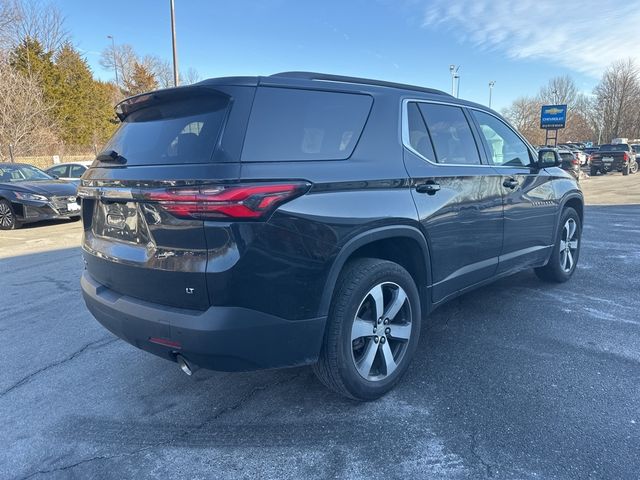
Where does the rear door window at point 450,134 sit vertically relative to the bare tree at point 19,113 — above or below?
below

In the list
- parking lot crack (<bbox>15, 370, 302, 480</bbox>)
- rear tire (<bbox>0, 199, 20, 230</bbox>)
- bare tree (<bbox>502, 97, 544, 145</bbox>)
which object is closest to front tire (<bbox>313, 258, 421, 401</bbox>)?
parking lot crack (<bbox>15, 370, 302, 480</bbox>)

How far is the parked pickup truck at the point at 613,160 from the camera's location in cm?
2744

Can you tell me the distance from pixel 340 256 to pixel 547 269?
3544 mm

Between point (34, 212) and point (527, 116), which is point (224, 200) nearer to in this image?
point (34, 212)

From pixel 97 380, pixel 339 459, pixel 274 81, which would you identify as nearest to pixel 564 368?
pixel 339 459

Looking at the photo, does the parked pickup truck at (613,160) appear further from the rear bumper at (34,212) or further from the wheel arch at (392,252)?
the wheel arch at (392,252)

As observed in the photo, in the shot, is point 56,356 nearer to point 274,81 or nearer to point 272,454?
point 272,454

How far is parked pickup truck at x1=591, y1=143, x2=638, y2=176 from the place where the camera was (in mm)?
27438

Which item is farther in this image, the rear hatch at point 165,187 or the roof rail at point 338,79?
the roof rail at point 338,79

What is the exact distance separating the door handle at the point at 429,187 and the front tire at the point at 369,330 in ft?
1.82

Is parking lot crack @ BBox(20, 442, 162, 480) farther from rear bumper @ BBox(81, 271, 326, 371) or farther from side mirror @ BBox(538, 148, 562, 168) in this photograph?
side mirror @ BBox(538, 148, 562, 168)

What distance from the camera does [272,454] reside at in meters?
2.34

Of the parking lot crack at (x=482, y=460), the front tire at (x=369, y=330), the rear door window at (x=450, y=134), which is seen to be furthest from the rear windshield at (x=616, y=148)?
the parking lot crack at (x=482, y=460)

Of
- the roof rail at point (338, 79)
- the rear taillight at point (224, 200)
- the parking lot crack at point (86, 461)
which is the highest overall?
the roof rail at point (338, 79)
